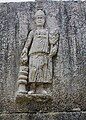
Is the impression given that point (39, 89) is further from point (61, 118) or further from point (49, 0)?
point (49, 0)

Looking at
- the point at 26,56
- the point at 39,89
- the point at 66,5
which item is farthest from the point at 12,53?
the point at 66,5

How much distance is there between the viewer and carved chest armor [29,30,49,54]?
5.87m

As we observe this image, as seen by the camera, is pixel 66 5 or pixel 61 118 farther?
pixel 66 5

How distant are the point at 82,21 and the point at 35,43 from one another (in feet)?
2.94

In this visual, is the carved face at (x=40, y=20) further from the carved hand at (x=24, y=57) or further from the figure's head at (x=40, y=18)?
the carved hand at (x=24, y=57)

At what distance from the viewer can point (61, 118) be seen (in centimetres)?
556

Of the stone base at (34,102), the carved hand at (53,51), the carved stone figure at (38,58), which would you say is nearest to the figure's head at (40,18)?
the carved stone figure at (38,58)

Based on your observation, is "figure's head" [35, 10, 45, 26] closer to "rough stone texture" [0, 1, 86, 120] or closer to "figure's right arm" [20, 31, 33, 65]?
"rough stone texture" [0, 1, 86, 120]

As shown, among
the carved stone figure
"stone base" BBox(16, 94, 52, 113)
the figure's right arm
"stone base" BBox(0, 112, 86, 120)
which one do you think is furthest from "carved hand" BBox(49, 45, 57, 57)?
"stone base" BBox(0, 112, 86, 120)

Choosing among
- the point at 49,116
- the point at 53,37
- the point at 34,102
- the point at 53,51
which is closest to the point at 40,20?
the point at 53,37

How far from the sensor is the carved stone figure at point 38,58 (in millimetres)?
5719

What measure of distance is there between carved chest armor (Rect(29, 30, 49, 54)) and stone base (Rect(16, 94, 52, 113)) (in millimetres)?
709

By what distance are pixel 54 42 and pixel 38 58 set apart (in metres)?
0.40

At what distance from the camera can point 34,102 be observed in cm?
567
